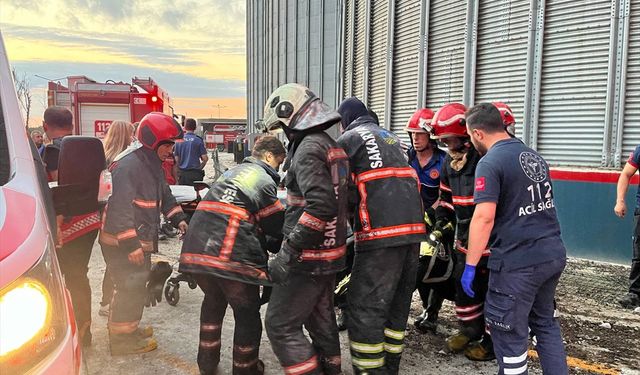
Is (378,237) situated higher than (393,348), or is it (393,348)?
(378,237)

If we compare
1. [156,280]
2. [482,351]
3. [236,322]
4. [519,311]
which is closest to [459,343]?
[482,351]

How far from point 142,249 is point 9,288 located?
2.64m

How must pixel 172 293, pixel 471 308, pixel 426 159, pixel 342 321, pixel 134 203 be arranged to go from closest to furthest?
pixel 134 203, pixel 471 308, pixel 342 321, pixel 426 159, pixel 172 293

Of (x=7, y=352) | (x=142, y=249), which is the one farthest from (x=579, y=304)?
(x=7, y=352)

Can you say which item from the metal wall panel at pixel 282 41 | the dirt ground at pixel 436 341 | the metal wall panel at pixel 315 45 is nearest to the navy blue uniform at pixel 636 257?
the dirt ground at pixel 436 341

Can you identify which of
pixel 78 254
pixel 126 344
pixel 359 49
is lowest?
pixel 126 344

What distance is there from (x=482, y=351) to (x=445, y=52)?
21.9 ft

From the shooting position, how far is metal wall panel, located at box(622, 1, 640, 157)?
22.4 ft

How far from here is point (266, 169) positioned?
366 cm

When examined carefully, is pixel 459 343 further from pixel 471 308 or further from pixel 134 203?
pixel 134 203

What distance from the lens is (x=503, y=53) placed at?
27.5 ft

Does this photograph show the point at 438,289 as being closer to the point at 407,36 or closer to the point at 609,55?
the point at 609,55

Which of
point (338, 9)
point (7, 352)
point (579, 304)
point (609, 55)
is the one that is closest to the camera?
point (7, 352)

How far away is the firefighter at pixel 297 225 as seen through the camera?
313 cm
